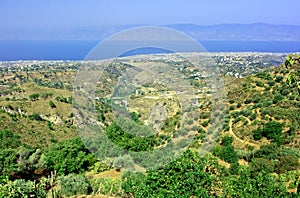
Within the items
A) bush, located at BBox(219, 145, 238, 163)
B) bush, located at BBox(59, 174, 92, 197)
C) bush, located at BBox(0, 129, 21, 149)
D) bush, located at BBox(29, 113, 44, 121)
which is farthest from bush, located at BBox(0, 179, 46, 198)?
bush, located at BBox(29, 113, 44, 121)

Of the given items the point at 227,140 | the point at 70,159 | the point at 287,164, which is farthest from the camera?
the point at 227,140

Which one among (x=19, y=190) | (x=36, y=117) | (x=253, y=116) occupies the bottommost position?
(x=36, y=117)

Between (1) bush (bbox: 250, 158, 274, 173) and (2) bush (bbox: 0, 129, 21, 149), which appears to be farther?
(2) bush (bbox: 0, 129, 21, 149)

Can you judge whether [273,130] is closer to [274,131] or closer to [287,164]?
[274,131]

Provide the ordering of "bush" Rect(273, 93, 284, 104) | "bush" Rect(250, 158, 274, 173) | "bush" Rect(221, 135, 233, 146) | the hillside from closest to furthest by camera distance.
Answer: the hillside < "bush" Rect(250, 158, 274, 173) < "bush" Rect(221, 135, 233, 146) < "bush" Rect(273, 93, 284, 104)

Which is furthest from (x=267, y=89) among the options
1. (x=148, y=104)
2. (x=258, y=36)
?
(x=258, y=36)

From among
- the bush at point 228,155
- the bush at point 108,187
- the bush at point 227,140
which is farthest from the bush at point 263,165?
the bush at point 108,187

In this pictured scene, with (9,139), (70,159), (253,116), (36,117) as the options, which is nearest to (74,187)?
(70,159)

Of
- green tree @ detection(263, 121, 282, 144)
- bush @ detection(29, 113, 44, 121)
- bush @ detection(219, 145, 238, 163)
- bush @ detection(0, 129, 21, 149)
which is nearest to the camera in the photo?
bush @ detection(219, 145, 238, 163)

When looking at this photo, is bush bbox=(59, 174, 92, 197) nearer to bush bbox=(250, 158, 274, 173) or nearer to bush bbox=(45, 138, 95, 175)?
bush bbox=(45, 138, 95, 175)

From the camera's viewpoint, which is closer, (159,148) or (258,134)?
(159,148)

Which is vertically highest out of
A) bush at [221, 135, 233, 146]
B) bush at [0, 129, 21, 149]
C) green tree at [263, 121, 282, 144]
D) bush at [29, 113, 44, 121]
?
green tree at [263, 121, 282, 144]

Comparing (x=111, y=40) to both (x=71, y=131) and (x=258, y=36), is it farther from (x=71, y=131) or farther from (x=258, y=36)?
(x=258, y=36)
